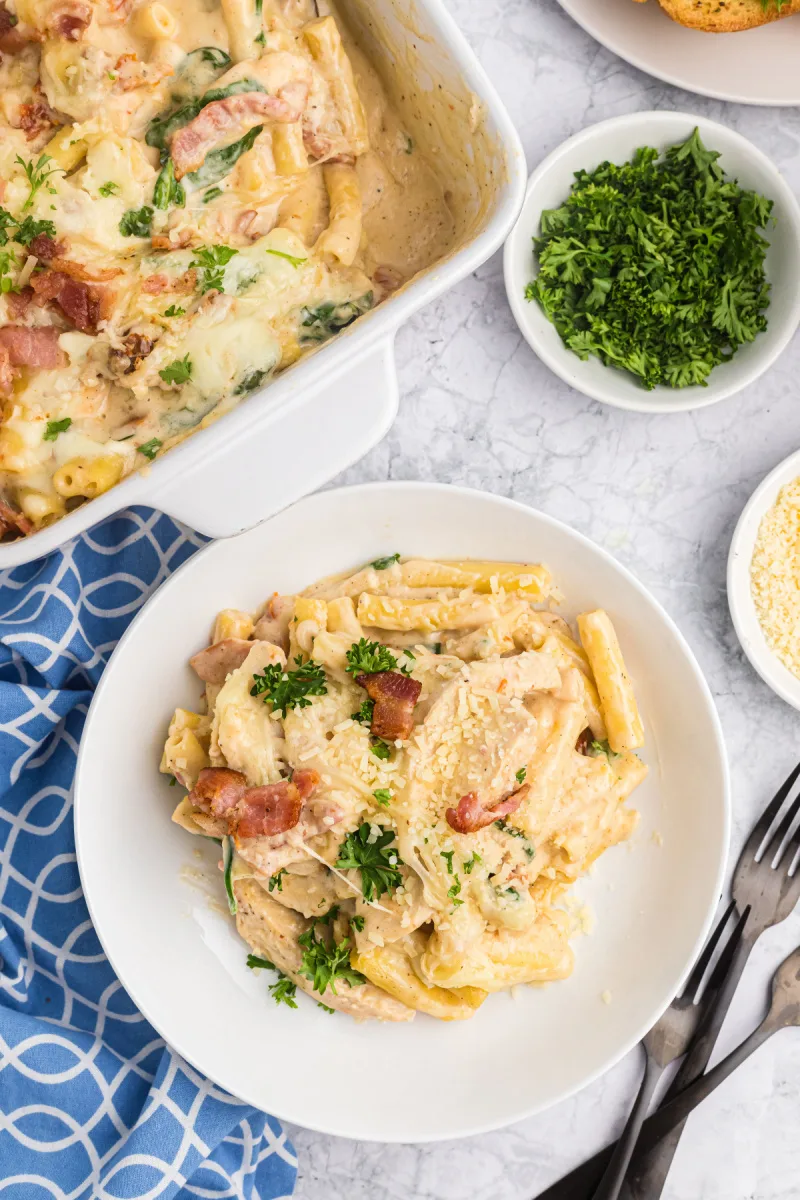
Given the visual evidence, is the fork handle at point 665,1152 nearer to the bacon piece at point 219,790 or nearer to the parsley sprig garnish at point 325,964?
the parsley sprig garnish at point 325,964

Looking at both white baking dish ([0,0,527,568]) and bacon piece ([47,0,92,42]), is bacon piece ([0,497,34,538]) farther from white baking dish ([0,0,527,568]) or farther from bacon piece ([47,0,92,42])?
bacon piece ([47,0,92,42])

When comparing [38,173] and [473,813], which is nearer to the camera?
[38,173]

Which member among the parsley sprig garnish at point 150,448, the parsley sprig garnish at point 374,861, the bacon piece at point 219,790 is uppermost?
the parsley sprig garnish at point 150,448

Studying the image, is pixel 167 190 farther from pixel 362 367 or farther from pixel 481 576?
pixel 481 576

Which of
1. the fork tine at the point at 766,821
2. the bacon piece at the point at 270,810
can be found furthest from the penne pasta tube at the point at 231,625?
the fork tine at the point at 766,821

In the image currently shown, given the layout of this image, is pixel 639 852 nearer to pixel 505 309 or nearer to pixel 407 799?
pixel 407 799

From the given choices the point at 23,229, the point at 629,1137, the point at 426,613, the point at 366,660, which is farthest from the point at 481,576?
the point at 629,1137

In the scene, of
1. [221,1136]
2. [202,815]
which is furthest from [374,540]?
[221,1136]
